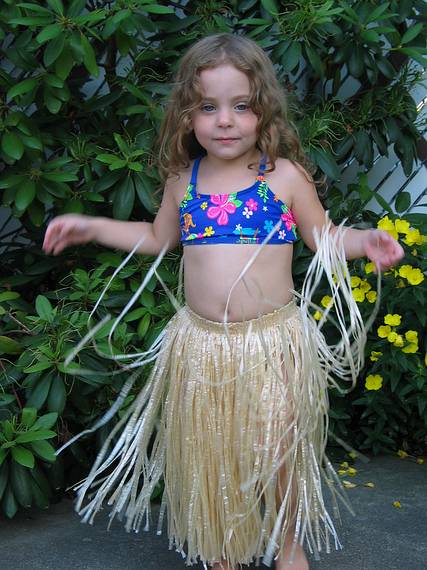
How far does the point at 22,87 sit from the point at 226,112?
83 cm

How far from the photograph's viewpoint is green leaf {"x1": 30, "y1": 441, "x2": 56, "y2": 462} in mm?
2473

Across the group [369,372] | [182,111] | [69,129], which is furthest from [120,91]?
[369,372]

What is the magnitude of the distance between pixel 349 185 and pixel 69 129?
1.05 meters

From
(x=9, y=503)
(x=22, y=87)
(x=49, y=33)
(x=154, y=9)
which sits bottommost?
(x=9, y=503)

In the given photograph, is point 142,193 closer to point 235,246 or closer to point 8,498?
point 235,246

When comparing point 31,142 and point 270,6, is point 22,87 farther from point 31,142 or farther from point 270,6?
point 270,6

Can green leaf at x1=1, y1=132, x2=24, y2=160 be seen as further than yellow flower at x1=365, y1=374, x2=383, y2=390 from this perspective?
No

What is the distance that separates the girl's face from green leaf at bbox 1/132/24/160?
2.47 feet

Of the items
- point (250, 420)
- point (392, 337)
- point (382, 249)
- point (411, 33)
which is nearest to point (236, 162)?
point (382, 249)

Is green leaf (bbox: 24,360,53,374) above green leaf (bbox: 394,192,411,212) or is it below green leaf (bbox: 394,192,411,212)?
below

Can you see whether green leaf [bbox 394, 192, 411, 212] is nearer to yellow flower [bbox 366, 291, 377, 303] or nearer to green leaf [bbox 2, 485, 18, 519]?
yellow flower [bbox 366, 291, 377, 303]

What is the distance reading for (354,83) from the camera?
3.46 m

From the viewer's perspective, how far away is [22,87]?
264 centimetres

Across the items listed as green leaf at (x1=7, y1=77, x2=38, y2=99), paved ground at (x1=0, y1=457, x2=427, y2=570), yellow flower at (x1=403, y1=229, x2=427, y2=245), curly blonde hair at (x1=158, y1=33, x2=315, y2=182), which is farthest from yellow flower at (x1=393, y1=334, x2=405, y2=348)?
green leaf at (x1=7, y1=77, x2=38, y2=99)
